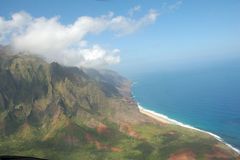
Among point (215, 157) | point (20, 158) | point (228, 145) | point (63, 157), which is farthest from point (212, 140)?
point (20, 158)

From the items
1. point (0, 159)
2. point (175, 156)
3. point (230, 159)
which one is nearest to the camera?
point (0, 159)

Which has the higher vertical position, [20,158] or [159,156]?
[20,158]

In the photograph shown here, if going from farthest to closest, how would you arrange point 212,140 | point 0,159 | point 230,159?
point 212,140 < point 230,159 < point 0,159

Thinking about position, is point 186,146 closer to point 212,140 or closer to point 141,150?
point 212,140

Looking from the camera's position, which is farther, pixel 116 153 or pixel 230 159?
pixel 116 153

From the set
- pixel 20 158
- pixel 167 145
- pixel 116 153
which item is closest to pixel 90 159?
pixel 116 153

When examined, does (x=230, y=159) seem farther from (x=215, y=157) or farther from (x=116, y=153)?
(x=116, y=153)
